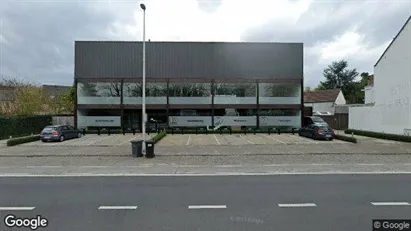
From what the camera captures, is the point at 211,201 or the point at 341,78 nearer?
the point at 211,201

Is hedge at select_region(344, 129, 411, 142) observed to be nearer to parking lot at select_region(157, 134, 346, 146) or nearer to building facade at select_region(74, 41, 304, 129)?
parking lot at select_region(157, 134, 346, 146)

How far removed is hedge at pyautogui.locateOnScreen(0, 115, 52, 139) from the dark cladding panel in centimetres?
629

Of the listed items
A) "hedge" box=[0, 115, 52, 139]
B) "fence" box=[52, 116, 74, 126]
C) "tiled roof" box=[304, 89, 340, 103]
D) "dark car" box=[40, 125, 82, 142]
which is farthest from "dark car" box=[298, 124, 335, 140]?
"tiled roof" box=[304, 89, 340, 103]

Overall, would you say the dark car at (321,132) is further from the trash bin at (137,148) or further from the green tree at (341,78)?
the green tree at (341,78)

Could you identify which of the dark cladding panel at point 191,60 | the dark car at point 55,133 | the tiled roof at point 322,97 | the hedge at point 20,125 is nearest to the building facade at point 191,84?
the dark cladding panel at point 191,60

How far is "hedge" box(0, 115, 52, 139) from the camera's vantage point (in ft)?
87.8

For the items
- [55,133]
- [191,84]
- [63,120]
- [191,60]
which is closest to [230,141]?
[191,84]

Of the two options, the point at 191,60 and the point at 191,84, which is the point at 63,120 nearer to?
the point at 191,84

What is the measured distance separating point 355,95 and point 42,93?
5694 cm

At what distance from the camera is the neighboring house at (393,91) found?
79.7 feet

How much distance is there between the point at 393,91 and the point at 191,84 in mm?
19012

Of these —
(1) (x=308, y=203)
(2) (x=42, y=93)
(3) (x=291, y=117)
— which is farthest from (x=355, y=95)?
(1) (x=308, y=203)

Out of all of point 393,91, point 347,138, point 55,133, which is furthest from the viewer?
point 393,91

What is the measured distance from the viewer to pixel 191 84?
34.0 meters
